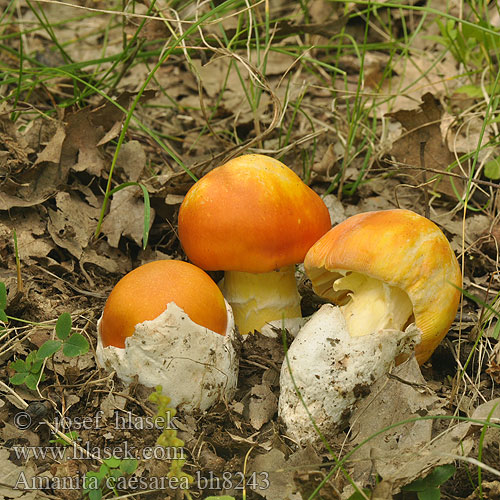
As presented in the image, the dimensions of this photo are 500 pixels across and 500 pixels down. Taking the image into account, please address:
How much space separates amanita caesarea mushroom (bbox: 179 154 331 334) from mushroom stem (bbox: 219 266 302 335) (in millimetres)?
108

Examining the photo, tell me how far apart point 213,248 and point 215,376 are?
1.72 ft

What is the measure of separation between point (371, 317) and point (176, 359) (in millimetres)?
763

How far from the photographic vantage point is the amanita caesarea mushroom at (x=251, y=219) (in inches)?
98.9

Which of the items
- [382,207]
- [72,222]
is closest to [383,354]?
[382,207]

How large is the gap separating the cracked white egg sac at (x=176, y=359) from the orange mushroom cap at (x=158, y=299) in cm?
4

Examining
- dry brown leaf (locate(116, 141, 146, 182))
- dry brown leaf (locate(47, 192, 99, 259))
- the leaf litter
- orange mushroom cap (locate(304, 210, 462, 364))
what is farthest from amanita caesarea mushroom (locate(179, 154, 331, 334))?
dry brown leaf (locate(116, 141, 146, 182))

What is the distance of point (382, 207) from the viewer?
142 inches

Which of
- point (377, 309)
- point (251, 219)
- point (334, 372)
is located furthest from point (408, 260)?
point (251, 219)

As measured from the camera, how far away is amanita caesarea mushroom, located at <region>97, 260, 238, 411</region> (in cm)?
229

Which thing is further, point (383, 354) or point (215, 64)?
point (215, 64)

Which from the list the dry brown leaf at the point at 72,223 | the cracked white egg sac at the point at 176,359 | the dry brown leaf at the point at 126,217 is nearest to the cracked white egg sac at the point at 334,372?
the cracked white egg sac at the point at 176,359

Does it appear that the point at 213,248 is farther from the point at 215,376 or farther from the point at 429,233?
the point at 429,233

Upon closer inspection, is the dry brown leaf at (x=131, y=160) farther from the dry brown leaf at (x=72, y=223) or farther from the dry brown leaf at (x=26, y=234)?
the dry brown leaf at (x=26, y=234)

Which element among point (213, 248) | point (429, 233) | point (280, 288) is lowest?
point (280, 288)
